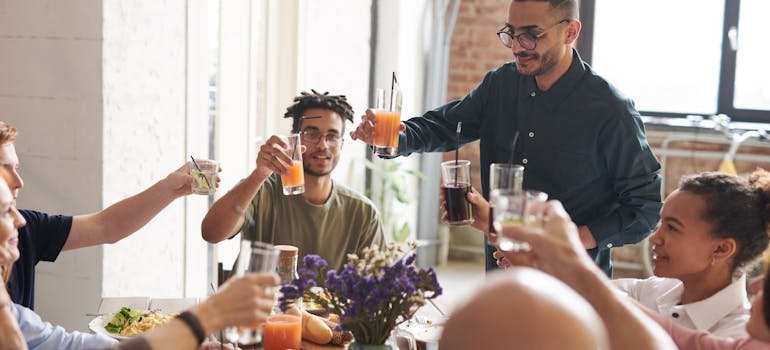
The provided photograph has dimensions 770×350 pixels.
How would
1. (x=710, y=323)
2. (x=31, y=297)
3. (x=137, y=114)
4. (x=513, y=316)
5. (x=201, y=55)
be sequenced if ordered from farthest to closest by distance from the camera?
1. (x=201, y=55)
2. (x=137, y=114)
3. (x=31, y=297)
4. (x=710, y=323)
5. (x=513, y=316)

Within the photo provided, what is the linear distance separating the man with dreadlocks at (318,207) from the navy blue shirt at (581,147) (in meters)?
0.26

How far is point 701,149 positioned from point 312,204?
3852 mm

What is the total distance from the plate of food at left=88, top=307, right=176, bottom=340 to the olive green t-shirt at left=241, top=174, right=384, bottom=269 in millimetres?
717

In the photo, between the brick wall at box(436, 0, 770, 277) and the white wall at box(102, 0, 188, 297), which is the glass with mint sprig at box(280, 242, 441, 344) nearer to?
the white wall at box(102, 0, 188, 297)

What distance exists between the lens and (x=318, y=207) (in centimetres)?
307

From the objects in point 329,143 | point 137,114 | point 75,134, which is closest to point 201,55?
point 137,114

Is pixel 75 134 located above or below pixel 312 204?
above

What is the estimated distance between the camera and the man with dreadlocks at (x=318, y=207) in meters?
3.03

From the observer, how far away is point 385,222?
5.79 metres

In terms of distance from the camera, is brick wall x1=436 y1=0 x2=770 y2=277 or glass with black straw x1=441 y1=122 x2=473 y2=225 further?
brick wall x1=436 y1=0 x2=770 y2=277

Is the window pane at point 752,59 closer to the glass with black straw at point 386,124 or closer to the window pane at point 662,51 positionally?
the window pane at point 662,51

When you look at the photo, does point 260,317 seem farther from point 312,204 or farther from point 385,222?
point 385,222

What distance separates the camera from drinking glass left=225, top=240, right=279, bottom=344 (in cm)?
163

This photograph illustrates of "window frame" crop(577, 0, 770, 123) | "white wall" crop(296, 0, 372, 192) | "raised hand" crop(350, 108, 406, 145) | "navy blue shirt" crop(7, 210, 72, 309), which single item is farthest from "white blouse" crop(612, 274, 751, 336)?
"window frame" crop(577, 0, 770, 123)
